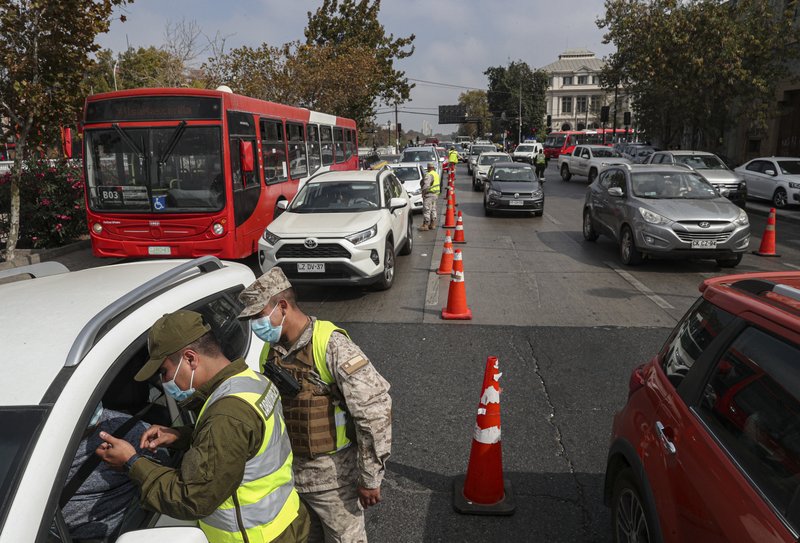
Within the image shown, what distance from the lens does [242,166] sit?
34.9 ft

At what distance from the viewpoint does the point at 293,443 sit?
252 centimetres

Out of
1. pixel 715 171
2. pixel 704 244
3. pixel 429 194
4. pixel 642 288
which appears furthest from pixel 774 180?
pixel 642 288

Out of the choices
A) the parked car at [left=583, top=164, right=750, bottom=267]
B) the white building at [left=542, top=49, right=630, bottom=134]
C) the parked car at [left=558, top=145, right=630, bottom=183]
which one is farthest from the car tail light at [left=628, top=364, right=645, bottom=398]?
the white building at [left=542, top=49, right=630, bottom=134]

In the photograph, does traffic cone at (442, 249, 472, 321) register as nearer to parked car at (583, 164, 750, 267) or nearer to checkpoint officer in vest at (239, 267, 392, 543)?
parked car at (583, 164, 750, 267)

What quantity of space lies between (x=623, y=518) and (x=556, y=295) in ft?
19.6

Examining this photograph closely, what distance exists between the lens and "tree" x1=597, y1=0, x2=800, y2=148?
2350cm

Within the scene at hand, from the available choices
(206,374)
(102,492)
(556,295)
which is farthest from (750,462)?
(556,295)

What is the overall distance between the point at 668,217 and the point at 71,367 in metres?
9.53

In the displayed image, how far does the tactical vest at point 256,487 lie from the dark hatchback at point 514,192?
1568cm

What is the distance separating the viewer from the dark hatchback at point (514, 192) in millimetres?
17219

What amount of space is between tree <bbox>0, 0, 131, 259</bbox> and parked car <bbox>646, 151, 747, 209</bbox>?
14895 mm

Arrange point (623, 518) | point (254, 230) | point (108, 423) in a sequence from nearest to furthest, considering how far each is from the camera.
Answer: point (108, 423), point (623, 518), point (254, 230)

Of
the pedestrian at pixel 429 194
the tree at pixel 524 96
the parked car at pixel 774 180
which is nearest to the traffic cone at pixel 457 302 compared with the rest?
the pedestrian at pixel 429 194

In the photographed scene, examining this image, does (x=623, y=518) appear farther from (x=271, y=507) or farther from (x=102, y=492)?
(x=102, y=492)
